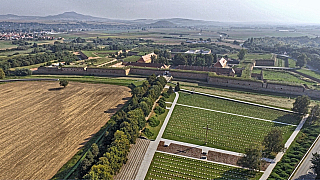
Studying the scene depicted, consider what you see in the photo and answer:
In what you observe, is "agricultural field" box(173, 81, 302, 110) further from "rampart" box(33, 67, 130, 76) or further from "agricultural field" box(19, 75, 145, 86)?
"rampart" box(33, 67, 130, 76)

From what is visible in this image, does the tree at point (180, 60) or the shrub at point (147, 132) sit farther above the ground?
the tree at point (180, 60)

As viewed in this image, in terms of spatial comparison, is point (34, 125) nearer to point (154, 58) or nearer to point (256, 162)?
point (256, 162)

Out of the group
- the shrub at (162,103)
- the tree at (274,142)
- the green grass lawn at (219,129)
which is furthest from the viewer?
the shrub at (162,103)

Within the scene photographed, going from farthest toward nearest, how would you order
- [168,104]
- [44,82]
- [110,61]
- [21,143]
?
[110,61], [44,82], [168,104], [21,143]

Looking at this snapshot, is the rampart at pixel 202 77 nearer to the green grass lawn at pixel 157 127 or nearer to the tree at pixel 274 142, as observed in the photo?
the green grass lawn at pixel 157 127

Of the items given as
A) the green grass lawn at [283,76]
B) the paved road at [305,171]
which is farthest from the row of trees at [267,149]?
the green grass lawn at [283,76]

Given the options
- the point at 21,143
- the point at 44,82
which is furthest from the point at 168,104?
the point at 44,82
